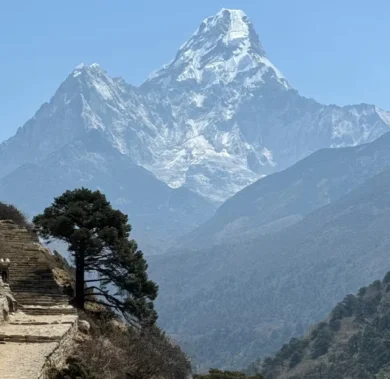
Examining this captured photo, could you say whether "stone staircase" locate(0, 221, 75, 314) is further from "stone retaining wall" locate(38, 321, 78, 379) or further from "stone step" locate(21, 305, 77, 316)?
"stone retaining wall" locate(38, 321, 78, 379)

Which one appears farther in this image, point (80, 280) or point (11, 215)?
point (11, 215)

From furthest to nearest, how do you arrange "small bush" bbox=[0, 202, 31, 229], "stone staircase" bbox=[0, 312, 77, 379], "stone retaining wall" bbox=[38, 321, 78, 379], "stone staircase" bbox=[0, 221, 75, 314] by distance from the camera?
"small bush" bbox=[0, 202, 31, 229], "stone staircase" bbox=[0, 221, 75, 314], "stone retaining wall" bbox=[38, 321, 78, 379], "stone staircase" bbox=[0, 312, 77, 379]

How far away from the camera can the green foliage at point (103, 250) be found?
32438mm

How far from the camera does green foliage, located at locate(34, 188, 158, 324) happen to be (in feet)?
106

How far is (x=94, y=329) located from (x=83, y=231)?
478cm

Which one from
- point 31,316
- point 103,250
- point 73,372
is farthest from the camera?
point 103,250

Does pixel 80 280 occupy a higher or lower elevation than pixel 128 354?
higher

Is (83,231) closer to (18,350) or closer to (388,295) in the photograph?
(18,350)

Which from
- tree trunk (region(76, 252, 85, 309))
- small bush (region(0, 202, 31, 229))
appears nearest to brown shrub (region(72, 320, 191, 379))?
tree trunk (region(76, 252, 85, 309))

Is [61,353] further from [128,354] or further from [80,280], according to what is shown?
[80,280]

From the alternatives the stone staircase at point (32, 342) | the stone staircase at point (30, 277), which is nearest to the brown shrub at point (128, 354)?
the stone staircase at point (32, 342)

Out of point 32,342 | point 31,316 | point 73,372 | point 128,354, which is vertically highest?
point 31,316

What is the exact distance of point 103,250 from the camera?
33094mm

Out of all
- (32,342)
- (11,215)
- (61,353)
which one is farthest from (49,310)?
(11,215)
